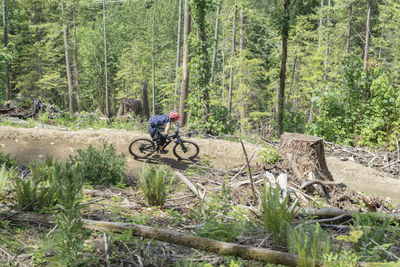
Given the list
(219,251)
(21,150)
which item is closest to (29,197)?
(219,251)

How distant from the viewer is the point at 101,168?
21.6 feet

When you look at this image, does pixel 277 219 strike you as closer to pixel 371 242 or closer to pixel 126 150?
pixel 371 242

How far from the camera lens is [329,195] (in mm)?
6586

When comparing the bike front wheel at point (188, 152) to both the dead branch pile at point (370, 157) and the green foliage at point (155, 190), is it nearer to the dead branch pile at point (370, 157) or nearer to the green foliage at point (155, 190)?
the dead branch pile at point (370, 157)

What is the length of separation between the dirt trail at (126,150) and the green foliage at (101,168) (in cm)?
194

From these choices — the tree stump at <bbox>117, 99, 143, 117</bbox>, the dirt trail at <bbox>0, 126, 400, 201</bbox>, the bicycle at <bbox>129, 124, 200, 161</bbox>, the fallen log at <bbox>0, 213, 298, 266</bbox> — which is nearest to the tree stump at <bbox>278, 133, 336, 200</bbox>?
the dirt trail at <bbox>0, 126, 400, 201</bbox>

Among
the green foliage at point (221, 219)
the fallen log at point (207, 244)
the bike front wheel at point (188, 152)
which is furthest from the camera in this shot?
the bike front wheel at point (188, 152)

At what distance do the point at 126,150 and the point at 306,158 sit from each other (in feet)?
19.3

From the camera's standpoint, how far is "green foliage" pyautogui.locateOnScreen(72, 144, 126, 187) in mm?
6402

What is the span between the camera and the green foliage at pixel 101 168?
6.40 meters

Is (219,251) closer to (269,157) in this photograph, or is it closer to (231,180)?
(231,180)

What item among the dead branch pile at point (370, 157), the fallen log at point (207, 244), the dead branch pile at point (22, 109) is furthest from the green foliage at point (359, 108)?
the dead branch pile at point (22, 109)

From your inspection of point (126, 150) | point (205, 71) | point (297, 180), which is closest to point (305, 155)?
point (297, 180)

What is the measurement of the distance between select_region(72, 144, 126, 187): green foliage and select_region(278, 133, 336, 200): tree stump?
3492 mm
